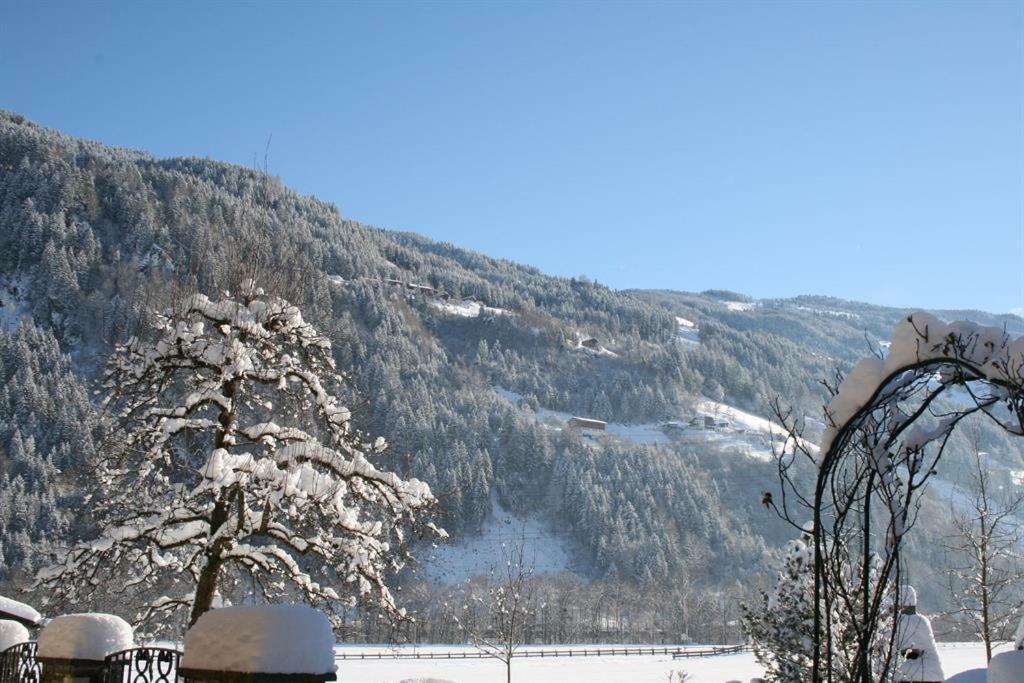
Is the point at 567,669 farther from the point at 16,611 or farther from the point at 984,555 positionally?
the point at 16,611

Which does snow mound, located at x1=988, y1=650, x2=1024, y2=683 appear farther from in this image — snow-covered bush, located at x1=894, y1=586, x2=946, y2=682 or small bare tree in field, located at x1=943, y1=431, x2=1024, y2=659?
snow-covered bush, located at x1=894, y1=586, x2=946, y2=682

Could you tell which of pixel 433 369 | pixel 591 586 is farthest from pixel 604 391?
pixel 591 586

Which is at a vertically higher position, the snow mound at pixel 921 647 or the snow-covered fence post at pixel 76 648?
the snow-covered fence post at pixel 76 648

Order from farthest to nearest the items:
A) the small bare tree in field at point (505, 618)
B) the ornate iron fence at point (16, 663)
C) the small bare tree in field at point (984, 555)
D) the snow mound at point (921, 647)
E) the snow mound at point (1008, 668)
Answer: the small bare tree in field at point (505, 618) < the snow mound at point (921, 647) < the small bare tree in field at point (984, 555) < the ornate iron fence at point (16, 663) < the snow mound at point (1008, 668)

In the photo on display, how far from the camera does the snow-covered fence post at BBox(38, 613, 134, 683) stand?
700cm

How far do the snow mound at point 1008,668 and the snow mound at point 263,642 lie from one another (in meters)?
3.20

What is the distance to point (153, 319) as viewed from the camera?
1056 cm

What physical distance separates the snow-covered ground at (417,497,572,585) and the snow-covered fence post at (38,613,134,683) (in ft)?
324

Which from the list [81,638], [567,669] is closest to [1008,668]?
[81,638]

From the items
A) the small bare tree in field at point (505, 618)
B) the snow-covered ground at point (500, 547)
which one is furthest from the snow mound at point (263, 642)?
the snow-covered ground at point (500, 547)

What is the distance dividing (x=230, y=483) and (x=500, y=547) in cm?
10884

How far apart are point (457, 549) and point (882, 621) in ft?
349

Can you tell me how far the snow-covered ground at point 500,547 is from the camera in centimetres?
10869

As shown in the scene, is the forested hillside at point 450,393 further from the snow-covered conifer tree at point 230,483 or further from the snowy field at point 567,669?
the snow-covered conifer tree at point 230,483
